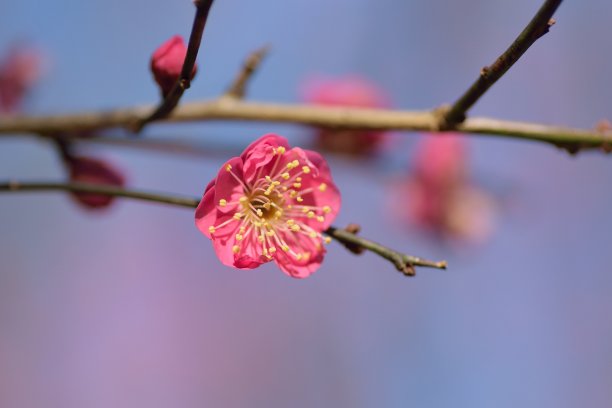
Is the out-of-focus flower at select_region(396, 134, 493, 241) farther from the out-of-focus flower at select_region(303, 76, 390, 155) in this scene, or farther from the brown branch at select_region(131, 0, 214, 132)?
the brown branch at select_region(131, 0, 214, 132)

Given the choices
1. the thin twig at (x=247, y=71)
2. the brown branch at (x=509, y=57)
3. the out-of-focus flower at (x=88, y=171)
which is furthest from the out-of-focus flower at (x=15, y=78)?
the brown branch at (x=509, y=57)

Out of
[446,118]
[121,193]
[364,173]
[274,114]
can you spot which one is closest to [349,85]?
[364,173]

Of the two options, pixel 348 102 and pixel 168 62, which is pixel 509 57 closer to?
pixel 168 62

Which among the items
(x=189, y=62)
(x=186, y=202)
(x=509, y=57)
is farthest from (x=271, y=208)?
(x=509, y=57)

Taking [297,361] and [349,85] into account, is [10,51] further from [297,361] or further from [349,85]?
[297,361]

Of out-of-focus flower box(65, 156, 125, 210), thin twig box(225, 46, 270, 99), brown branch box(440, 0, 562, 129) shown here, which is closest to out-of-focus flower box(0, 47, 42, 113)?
out-of-focus flower box(65, 156, 125, 210)

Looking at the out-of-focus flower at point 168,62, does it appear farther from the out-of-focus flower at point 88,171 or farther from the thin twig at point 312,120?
the out-of-focus flower at point 88,171
